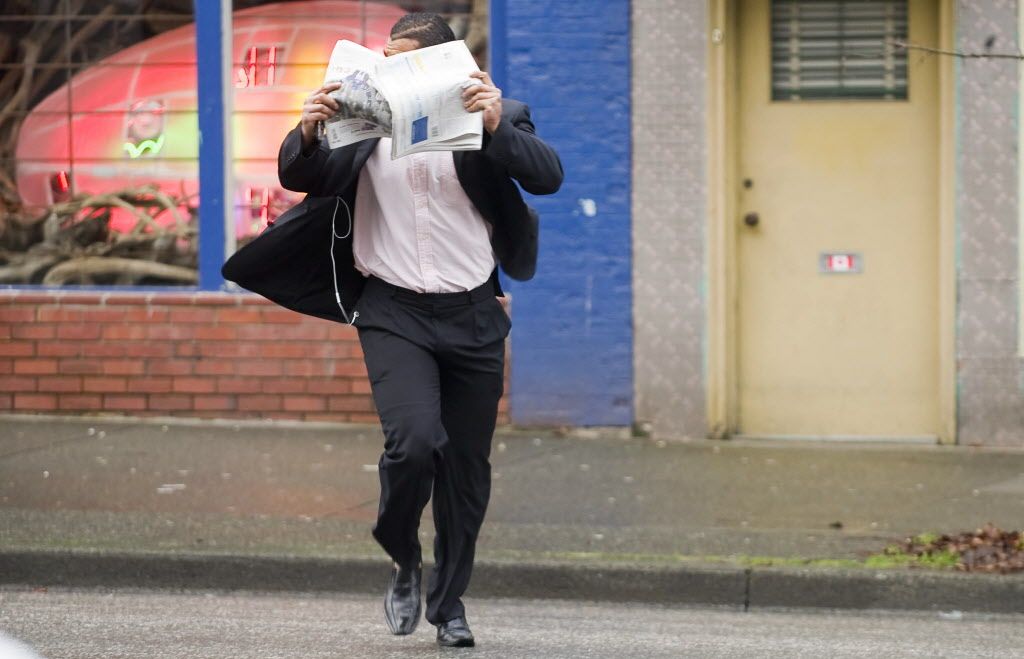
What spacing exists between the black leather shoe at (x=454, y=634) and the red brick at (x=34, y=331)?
5.36 m

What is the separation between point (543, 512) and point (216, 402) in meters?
2.93

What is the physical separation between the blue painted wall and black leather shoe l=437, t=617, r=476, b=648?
4352 mm

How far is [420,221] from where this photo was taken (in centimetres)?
498

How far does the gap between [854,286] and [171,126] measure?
4.07 metres

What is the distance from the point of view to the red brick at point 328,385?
967cm

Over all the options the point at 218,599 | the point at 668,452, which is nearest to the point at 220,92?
the point at 668,452

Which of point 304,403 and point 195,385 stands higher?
point 195,385

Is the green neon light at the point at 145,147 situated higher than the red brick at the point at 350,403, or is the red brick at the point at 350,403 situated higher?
the green neon light at the point at 145,147

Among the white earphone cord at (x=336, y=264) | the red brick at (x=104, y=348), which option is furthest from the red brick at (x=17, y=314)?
the white earphone cord at (x=336, y=264)

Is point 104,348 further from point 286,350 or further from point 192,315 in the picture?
point 286,350

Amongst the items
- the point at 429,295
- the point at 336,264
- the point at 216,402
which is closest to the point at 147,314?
the point at 216,402

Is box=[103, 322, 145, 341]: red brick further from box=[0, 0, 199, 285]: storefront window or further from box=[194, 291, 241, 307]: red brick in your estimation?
box=[194, 291, 241, 307]: red brick

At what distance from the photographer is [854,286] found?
31.0 feet

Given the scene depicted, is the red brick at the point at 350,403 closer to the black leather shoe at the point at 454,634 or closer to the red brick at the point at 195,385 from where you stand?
the red brick at the point at 195,385
